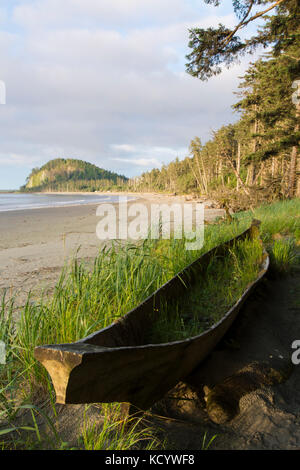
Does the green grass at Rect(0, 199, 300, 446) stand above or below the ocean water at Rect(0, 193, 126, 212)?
below

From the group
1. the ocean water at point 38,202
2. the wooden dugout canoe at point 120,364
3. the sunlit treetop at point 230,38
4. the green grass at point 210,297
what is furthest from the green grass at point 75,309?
the ocean water at point 38,202

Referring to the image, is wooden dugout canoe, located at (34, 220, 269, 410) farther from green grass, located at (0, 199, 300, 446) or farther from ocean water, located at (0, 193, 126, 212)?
ocean water, located at (0, 193, 126, 212)

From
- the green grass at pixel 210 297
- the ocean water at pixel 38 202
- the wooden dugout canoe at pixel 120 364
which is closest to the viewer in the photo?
the wooden dugout canoe at pixel 120 364

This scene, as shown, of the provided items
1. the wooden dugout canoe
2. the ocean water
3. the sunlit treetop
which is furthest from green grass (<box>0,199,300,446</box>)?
the ocean water

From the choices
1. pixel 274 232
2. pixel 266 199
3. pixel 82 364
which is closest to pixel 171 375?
pixel 82 364

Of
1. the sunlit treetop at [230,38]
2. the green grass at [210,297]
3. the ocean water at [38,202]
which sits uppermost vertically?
the sunlit treetop at [230,38]

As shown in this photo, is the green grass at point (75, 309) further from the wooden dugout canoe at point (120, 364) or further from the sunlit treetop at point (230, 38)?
the sunlit treetop at point (230, 38)

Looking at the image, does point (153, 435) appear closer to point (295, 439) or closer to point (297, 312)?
point (295, 439)

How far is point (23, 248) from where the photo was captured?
7781 mm

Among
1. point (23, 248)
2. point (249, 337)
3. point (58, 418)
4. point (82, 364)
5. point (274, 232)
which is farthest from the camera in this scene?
point (23, 248)

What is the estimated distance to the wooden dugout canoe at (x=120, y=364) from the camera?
1.11 metres

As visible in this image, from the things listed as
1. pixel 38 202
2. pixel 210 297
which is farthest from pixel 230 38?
pixel 38 202

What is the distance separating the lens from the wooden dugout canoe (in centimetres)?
111

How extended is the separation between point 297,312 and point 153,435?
2188mm
